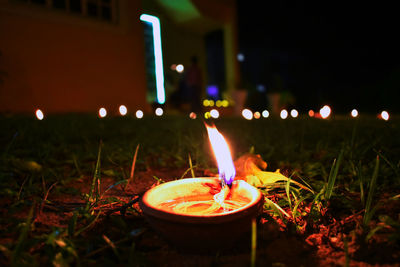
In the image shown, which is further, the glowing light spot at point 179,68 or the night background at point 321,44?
the night background at point 321,44

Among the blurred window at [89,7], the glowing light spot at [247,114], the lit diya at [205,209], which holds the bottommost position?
the lit diya at [205,209]

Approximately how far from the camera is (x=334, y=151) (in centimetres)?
207

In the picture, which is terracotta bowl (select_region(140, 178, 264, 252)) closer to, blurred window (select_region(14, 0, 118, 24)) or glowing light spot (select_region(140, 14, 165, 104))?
blurred window (select_region(14, 0, 118, 24))

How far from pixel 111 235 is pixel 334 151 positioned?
1.67 meters

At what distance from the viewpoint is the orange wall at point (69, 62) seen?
20.6 feet

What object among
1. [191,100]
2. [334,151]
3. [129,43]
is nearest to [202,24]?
[191,100]

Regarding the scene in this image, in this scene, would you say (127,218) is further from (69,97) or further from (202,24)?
(202,24)

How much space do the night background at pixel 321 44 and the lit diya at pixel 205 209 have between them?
14.6 metres

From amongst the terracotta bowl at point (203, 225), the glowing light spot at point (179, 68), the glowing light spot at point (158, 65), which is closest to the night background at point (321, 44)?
the glowing light spot at point (179, 68)

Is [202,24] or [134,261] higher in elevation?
[202,24]

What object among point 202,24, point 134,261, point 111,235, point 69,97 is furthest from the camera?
point 202,24

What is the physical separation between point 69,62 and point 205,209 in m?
7.22

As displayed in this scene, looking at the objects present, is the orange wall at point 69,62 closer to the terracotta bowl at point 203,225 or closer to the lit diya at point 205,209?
the lit diya at point 205,209

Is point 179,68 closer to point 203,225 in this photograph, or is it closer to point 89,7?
point 89,7
